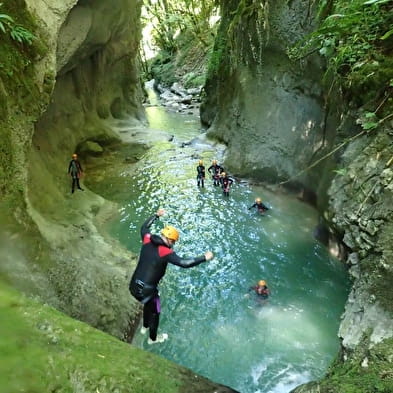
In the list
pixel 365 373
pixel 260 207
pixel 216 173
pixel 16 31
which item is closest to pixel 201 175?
pixel 216 173

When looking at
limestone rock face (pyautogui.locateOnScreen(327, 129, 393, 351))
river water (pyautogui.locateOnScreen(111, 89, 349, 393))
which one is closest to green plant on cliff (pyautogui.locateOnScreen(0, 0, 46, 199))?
river water (pyautogui.locateOnScreen(111, 89, 349, 393))

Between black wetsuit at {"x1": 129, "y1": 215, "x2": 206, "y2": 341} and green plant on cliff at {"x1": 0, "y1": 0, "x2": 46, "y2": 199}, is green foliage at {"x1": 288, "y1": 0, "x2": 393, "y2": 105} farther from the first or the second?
green plant on cliff at {"x1": 0, "y1": 0, "x2": 46, "y2": 199}

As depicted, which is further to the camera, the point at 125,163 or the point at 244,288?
the point at 125,163

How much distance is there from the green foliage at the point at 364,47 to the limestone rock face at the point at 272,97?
336cm

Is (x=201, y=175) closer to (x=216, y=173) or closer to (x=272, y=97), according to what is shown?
(x=216, y=173)

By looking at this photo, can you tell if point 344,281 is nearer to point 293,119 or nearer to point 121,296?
point 121,296

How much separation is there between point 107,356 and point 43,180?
809 centimetres

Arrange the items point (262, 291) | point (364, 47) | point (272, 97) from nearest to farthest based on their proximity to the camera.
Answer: point (364, 47) → point (262, 291) → point (272, 97)

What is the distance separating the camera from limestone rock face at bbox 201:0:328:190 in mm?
12648

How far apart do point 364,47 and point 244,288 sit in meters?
5.89

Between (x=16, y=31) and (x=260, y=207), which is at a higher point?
(x=16, y=31)

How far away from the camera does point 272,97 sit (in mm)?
14211

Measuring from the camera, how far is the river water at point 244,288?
691cm

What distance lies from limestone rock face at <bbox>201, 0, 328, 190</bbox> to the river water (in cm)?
122
